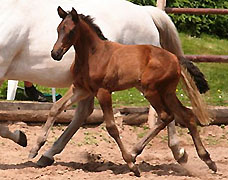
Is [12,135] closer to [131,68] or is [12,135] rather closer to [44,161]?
[44,161]

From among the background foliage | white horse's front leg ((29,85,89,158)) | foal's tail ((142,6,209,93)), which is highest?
foal's tail ((142,6,209,93))

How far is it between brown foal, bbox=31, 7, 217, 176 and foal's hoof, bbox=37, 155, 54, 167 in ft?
2.46

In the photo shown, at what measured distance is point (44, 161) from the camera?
235 inches

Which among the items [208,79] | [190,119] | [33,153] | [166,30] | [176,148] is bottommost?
[208,79]

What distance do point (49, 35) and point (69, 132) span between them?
100 cm

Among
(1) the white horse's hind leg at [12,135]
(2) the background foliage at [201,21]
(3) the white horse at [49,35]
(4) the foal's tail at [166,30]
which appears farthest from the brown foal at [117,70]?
(2) the background foliage at [201,21]

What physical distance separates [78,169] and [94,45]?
1133 millimetres

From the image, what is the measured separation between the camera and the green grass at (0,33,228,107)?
899cm

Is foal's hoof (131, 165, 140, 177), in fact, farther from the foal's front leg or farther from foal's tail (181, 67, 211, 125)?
foal's tail (181, 67, 211, 125)

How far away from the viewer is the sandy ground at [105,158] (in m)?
5.57

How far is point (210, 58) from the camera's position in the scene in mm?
8070

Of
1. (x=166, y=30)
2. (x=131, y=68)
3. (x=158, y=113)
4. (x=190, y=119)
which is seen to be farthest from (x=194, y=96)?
(x=166, y=30)

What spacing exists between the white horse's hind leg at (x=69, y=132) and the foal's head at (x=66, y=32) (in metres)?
1.04

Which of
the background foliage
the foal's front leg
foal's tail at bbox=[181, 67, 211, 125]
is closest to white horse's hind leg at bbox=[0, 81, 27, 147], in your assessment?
the foal's front leg
